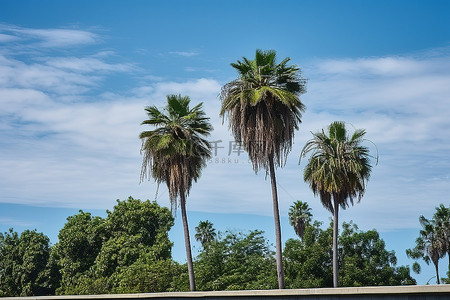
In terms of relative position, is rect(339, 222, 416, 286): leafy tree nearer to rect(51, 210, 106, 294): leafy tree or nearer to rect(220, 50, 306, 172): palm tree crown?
rect(220, 50, 306, 172): palm tree crown

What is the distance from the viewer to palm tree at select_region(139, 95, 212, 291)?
30.5 meters

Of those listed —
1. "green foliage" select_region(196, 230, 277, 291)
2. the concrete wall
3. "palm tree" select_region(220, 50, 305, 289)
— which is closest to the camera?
the concrete wall

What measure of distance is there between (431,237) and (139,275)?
1450 inches

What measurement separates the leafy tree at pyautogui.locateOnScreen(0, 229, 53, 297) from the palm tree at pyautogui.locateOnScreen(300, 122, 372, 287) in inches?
1827

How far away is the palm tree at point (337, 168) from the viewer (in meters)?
35.2

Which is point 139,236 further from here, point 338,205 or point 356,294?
point 356,294

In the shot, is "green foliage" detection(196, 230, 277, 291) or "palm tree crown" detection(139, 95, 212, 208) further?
"green foliage" detection(196, 230, 277, 291)

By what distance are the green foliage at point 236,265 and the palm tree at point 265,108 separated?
1518 cm

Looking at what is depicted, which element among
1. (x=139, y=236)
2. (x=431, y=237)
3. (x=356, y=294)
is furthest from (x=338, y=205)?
(x=431, y=237)

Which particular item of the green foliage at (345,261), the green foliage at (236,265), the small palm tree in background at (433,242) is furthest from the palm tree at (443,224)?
the green foliage at (236,265)

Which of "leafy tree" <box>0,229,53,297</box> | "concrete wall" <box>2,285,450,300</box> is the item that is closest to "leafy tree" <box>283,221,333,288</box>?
"concrete wall" <box>2,285,450,300</box>

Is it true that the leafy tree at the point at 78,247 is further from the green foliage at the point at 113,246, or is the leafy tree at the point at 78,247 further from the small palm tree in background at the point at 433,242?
the small palm tree in background at the point at 433,242

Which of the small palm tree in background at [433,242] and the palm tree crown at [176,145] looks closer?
the palm tree crown at [176,145]

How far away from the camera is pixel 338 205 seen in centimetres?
3678
